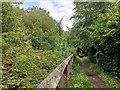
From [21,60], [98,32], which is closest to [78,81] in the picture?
[21,60]

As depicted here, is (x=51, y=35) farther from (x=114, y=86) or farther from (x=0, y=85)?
(x=0, y=85)

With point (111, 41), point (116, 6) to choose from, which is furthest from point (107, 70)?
point (116, 6)

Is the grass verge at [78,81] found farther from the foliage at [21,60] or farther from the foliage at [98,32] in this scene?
the foliage at [98,32]

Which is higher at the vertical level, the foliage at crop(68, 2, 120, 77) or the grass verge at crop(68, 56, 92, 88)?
the foliage at crop(68, 2, 120, 77)

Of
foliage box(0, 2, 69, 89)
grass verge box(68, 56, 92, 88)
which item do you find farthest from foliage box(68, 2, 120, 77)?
foliage box(0, 2, 69, 89)

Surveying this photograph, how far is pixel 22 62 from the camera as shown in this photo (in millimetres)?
6535

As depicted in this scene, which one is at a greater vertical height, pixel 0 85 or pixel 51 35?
pixel 51 35

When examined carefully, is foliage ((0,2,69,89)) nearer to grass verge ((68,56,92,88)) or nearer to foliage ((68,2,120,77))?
grass verge ((68,56,92,88))

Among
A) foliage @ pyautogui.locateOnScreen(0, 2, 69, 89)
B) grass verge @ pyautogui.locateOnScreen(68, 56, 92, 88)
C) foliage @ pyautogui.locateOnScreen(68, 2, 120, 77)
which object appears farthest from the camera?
foliage @ pyautogui.locateOnScreen(68, 2, 120, 77)

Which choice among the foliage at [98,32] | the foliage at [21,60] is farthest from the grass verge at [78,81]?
the foliage at [98,32]

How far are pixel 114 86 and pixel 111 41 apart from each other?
307 cm

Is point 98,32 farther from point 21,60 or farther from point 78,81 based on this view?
point 21,60

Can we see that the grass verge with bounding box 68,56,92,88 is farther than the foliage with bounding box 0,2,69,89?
Yes

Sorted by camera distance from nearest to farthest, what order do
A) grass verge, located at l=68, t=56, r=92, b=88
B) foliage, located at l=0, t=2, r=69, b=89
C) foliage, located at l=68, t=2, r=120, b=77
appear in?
foliage, located at l=0, t=2, r=69, b=89, grass verge, located at l=68, t=56, r=92, b=88, foliage, located at l=68, t=2, r=120, b=77
